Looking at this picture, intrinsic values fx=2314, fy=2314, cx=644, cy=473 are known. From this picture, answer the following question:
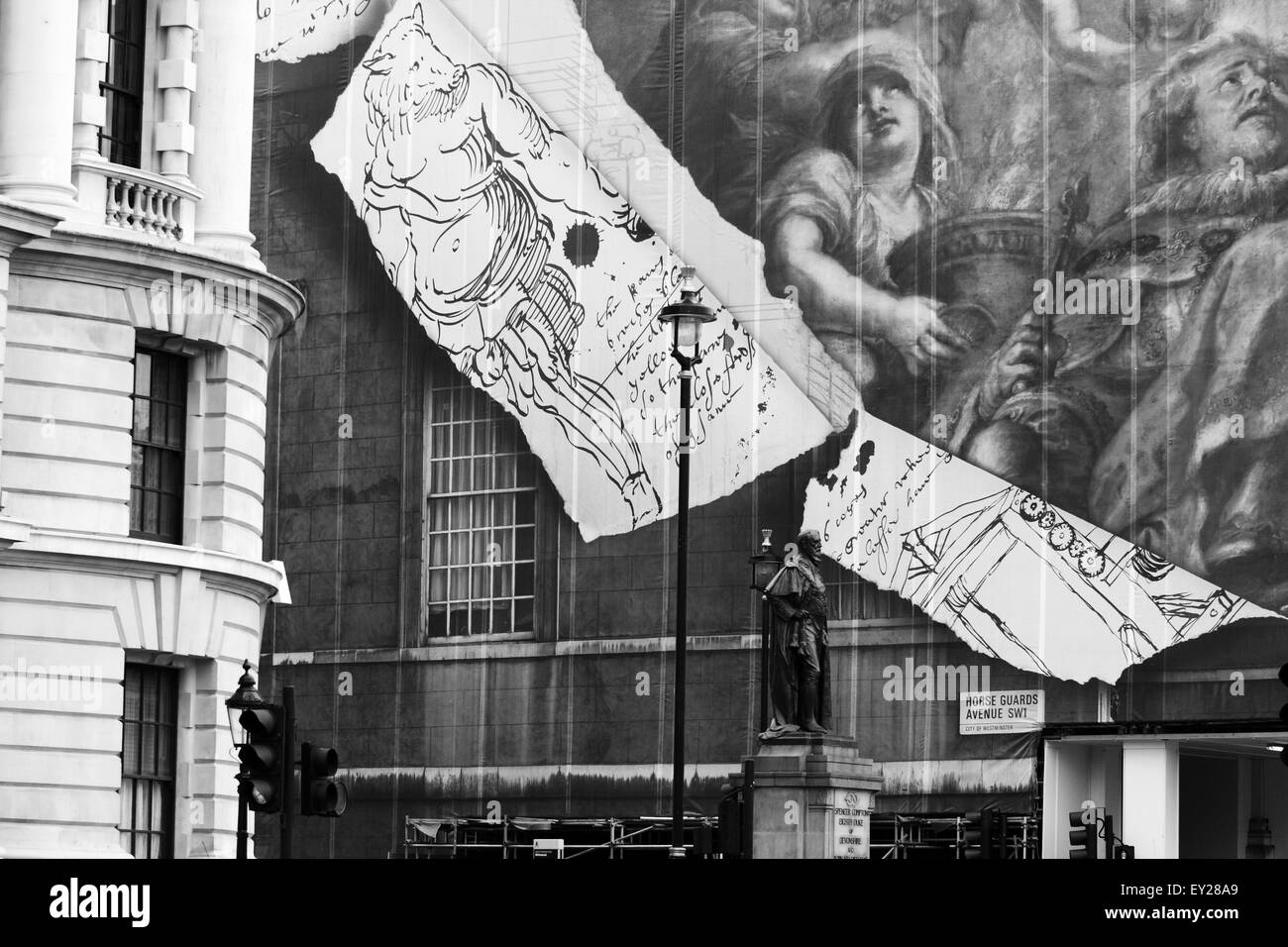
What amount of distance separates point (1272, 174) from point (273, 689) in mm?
21775

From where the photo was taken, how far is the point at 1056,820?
3988 centimetres

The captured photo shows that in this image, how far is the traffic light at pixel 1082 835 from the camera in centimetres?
3531

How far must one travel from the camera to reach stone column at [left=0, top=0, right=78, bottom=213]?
26547mm

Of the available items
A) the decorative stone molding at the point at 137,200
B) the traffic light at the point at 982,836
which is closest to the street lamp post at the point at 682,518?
the decorative stone molding at the point at 137,200

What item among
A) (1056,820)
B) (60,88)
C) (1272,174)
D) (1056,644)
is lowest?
(1056,820)

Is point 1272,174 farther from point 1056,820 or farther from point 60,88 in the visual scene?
point 60,88

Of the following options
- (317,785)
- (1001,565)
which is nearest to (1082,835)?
(1001,565)

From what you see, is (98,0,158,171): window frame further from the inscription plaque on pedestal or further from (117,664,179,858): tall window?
the inscription plaque on pedestal

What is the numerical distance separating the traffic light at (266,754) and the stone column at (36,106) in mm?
11329

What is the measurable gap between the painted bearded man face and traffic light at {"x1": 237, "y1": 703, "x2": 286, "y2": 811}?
2724 centimetres
